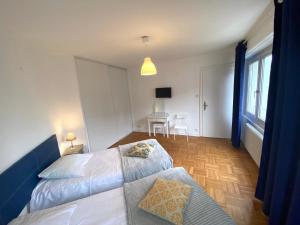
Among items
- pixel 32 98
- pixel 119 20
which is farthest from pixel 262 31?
pixel 32 98

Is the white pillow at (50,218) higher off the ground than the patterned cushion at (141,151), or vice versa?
the patterned cushion at (141,151)

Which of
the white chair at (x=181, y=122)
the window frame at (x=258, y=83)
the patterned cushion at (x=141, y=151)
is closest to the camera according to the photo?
the patterned cushion at (x=141, y=151)

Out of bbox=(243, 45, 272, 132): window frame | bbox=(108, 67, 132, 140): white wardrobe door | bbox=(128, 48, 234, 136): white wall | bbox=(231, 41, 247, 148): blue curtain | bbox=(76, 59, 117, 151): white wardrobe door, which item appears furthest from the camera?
bbox=(108, 67, 132, 140): white wardrobe door

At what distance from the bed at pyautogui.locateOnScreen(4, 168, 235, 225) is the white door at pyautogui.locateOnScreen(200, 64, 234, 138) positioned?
9.58 feet

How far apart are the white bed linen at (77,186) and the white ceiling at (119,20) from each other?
1778mm

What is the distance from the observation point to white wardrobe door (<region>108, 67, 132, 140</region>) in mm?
4219

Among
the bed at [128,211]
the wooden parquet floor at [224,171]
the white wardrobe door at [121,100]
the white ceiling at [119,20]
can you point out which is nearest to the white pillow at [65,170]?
the bed at [128,211]

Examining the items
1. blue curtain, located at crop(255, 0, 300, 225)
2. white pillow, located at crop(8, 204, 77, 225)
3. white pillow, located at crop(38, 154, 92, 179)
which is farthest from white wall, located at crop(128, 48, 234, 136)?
white pillow, located at crop(8, 204, 77, 225)

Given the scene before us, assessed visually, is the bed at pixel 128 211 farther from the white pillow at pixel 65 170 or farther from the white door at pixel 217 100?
the white door at pixel 217 100

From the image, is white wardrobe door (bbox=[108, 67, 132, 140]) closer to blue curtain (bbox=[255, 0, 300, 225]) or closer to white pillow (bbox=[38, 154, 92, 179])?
white pillow (bbox=[38, 154, 92, 179])

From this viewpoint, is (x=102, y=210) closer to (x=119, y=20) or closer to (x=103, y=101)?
(x=119, y=20)

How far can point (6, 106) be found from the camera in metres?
1.51

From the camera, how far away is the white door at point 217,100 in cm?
375

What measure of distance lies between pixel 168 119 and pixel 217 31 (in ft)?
9.21
